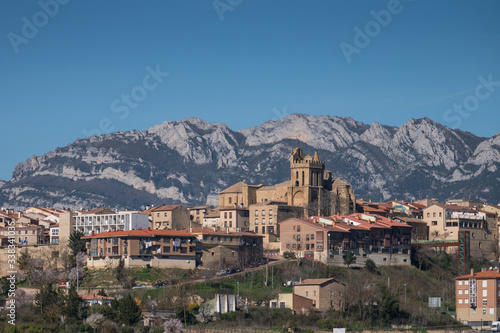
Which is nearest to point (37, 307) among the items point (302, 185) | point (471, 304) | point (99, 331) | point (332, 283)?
point (99, 331)

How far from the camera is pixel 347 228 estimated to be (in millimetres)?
131125

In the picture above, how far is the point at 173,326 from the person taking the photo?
97.5 meters

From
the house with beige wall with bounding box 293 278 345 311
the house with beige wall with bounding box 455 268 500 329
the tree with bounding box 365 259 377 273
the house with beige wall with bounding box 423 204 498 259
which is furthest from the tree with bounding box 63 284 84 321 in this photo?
the house with beige wall with bounding box 423 204 498 259

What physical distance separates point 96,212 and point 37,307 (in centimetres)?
4869

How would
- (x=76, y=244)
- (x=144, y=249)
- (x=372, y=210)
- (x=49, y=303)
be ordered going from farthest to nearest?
(x=372, y=210) → (x=76, y=244) → (x=144, y=249) → (x=49, y=303)

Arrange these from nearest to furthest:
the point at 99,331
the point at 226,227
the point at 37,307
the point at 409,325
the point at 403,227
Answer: the point at 99,331 → the point at 37,307 → the point at 409,325 → the point at 403,227 → the point at 226,227

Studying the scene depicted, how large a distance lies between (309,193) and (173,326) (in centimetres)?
5918

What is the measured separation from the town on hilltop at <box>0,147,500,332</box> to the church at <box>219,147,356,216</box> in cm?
19

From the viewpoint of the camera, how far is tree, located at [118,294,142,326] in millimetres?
98312

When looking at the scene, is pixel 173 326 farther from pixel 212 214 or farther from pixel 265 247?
pixel 212 214

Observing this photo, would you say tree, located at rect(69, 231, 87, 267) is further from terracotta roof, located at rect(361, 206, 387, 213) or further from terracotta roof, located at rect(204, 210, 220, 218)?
terracotta roof, located at rect(361, 206, 387, 213)

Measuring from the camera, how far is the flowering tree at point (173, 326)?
9694 centimetres

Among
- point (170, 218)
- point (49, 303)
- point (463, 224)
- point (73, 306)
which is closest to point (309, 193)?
point (170, 218)

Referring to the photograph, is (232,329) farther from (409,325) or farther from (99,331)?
(409,325)
